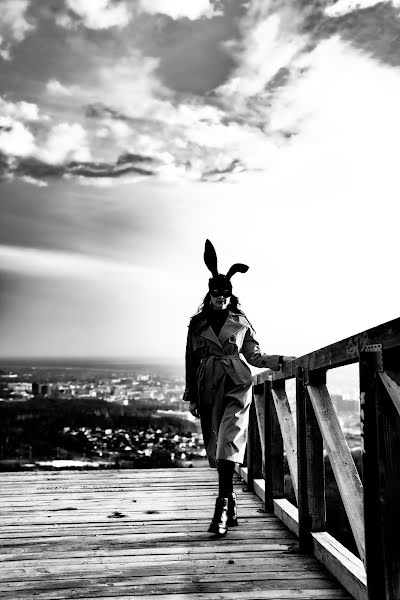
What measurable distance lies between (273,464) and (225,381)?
2.68 ft

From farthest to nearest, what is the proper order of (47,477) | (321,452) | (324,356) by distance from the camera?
1. (47,477)
2. (321,452)
3. (324,356)

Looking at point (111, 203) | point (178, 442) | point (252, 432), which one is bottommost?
point (178, 442)

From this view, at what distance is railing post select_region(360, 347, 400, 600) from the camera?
6.07ft

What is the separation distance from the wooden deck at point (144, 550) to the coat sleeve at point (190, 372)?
0.83m

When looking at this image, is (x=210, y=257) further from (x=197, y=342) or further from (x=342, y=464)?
(x=342, y=464)

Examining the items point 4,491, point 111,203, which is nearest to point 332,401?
point 4,491

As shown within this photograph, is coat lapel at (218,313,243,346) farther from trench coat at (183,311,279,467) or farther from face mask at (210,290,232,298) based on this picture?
face mask at (210,290,232,298)

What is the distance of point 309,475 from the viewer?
3.00 metres

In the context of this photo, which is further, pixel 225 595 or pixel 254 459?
pixel 254 459

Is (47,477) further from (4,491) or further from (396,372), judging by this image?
(396,372)

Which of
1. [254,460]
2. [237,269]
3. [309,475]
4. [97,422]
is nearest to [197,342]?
[237,269]

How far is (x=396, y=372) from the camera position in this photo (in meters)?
1.86

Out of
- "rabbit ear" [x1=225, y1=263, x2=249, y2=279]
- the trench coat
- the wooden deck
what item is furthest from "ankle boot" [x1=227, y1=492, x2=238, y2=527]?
"rabbit ear" [x1=225, y1=263, x2=249, y2=279]

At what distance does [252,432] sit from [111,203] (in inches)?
662
